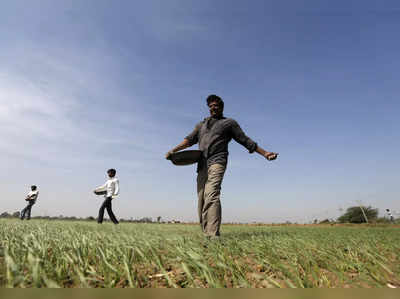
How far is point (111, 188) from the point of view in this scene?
8.60 metres

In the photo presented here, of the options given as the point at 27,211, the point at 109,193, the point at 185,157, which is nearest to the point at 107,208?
the point at 109,193

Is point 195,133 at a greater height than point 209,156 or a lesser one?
greater

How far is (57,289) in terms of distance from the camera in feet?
3.10

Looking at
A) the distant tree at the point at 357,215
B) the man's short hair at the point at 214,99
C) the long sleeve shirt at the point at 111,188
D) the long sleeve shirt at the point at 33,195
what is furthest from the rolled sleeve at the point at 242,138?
the distant tree at the point at 357,215

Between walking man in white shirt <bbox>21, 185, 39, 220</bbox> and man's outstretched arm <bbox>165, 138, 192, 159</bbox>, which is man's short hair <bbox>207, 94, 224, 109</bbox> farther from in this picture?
walking man in white shirt <bbox>21, 185, 39, 220</bbox>

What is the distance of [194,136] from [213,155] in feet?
2.16

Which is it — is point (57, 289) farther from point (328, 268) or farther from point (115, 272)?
point (328, 268)

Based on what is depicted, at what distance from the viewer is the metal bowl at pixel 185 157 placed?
3944mm

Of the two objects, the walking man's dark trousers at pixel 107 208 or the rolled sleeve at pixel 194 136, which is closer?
the rolled sleeve at pixel 194 136

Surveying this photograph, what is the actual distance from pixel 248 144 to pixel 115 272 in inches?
115

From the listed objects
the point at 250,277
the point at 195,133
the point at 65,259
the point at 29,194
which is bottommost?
the point at 250,277

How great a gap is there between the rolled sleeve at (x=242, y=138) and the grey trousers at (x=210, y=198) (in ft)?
1.77

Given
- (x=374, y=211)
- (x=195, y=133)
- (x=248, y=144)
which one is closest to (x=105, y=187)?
(x=195, y=133)

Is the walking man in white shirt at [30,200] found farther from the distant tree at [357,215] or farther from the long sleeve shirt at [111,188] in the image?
the distant tree at [357,215]
